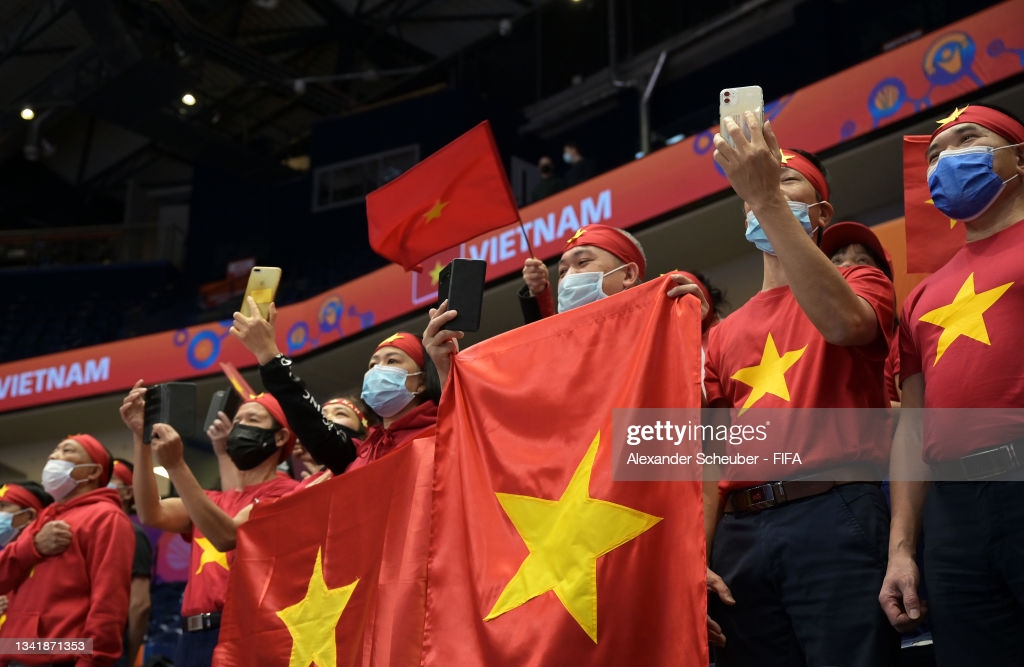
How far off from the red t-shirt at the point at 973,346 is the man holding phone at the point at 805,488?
0.11m

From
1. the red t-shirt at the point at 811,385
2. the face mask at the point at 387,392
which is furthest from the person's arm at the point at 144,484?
the red t-shirt at the point at 811,385

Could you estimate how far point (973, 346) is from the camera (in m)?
1.74

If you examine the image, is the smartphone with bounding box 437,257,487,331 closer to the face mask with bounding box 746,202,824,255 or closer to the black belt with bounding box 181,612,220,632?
the face mask with bounding box 746,202,824,255

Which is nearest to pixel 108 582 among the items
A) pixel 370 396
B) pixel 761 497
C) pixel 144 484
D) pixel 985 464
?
pixel 144 484

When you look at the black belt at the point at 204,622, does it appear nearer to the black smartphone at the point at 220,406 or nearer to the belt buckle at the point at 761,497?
the black smartphone at the point at 220,406

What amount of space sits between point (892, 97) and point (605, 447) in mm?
5007

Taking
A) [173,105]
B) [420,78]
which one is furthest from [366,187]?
[173,105]

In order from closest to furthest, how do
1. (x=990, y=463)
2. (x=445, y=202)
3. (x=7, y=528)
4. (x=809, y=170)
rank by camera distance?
(x=990, y=463) → (x=809, y=170) → (x=445, y=202) → (x=7, y=528)

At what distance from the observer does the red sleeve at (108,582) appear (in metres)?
3.56

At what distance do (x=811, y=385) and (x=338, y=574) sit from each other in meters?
1.35

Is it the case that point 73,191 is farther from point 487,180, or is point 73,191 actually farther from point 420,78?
point 487,180

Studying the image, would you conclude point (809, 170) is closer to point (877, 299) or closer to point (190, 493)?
point (877, 299)

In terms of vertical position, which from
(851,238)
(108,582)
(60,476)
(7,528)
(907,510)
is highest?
(851,238)

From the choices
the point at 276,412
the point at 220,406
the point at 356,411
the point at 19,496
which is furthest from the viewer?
the point at 19,496
